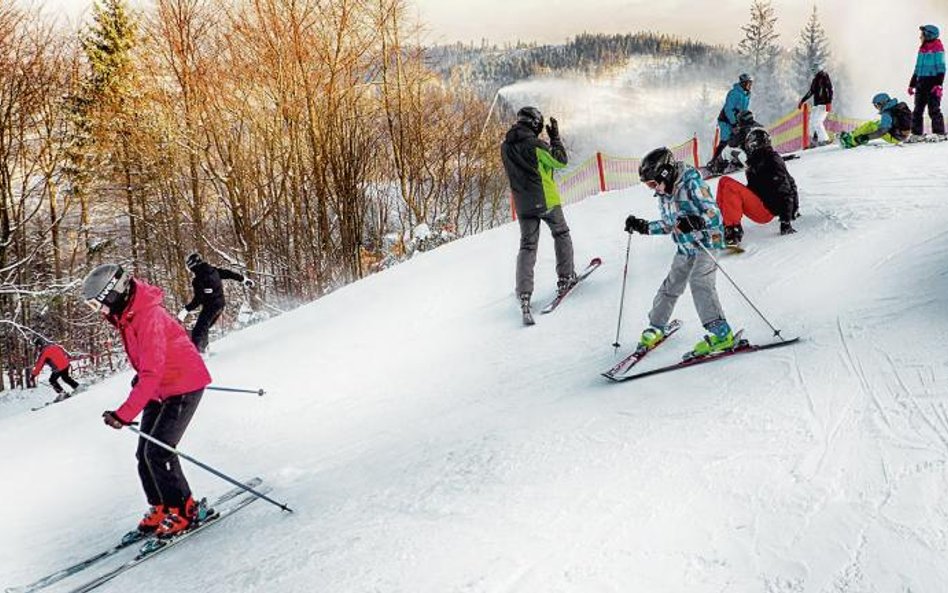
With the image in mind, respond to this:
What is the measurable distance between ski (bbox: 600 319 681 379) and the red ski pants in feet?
6.96

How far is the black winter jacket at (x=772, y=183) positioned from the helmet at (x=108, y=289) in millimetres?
6584

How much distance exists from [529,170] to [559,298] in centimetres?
161

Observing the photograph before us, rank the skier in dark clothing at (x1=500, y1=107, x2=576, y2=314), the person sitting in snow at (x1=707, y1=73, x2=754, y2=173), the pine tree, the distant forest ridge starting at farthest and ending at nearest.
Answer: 1. the distant forest ridge
2. the pine tree
3. the person sitting in snow at (x1=707, y1=73, x2=754, y2=173)
4. the skier in dark clothing at (x1=500, y1=107, x2=576, y2=314)

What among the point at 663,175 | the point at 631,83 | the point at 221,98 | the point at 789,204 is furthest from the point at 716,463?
the point at 631,83

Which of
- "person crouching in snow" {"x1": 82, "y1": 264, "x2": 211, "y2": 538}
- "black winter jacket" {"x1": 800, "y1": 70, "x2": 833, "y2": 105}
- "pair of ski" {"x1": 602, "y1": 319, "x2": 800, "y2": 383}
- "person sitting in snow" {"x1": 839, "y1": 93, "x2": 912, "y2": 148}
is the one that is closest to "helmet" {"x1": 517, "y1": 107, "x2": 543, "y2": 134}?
"pair of ski" {"x1": 602, "y1": 319, "x2": 800, "y2": 383}

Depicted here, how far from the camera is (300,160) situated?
19.7m

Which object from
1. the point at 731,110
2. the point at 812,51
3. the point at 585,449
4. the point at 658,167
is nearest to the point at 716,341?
the point at 658,167

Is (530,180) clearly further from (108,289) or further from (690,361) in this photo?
(108,289)

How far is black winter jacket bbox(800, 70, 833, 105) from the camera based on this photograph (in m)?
12.5

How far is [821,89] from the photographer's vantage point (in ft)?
41.2

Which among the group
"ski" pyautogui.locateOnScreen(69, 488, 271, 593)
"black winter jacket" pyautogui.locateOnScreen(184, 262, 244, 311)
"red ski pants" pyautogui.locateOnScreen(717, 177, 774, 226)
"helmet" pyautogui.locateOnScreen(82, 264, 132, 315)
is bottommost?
"ski" pyautogui.locateOnScreen(69, 488, 271, 593)

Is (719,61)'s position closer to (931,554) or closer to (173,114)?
(173,114)

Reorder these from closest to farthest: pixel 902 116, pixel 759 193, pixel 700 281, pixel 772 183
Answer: pixel 700 281 → pixel 772 183 → pixel 759 193 → pixel 902 116

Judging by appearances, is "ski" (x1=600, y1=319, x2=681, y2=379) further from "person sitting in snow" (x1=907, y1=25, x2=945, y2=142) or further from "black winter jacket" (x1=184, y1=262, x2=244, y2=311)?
"person sitting in snow" (x1=907, y1=25, x2=945, y2=142)
